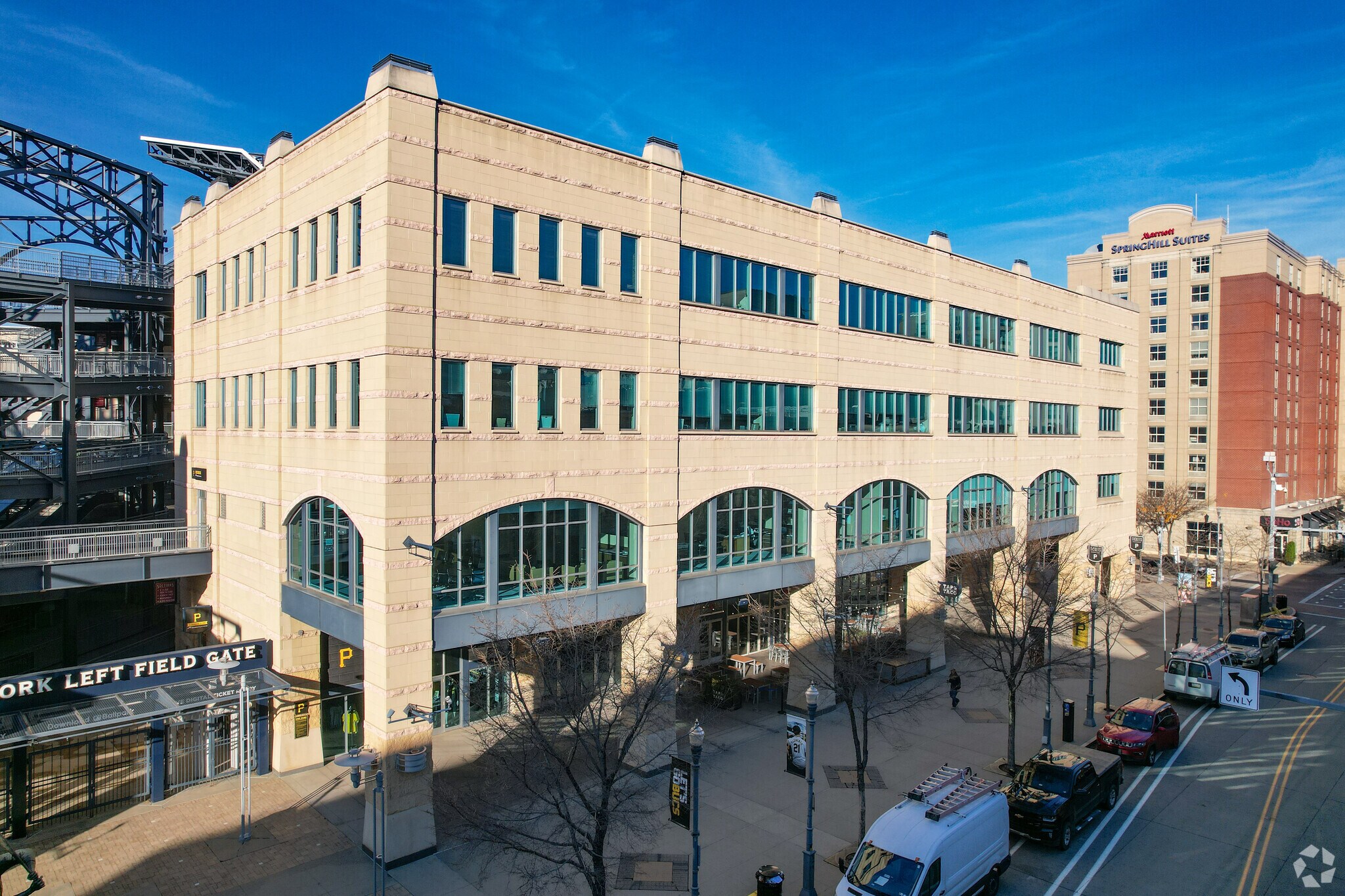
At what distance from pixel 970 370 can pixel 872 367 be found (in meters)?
7.74

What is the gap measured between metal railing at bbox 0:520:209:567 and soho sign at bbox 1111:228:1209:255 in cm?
7306

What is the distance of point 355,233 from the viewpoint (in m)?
19.7

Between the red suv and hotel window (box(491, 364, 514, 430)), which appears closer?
hotel window (box(491, 364, 514, 430))

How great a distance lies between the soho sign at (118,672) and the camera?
18.4 metres

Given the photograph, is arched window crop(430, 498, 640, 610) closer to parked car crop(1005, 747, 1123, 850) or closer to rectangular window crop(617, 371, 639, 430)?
rectangular window crop(617, 371, 639, 430)

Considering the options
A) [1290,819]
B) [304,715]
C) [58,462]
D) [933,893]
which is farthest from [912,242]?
[58,462]

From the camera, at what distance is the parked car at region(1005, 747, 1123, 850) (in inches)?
716

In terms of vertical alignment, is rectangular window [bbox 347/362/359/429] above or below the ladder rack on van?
above

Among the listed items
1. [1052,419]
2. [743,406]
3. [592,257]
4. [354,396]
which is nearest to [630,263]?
[592,257]

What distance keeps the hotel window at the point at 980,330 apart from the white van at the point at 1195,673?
15266 millimetres

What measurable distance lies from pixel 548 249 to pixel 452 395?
16.2 feet

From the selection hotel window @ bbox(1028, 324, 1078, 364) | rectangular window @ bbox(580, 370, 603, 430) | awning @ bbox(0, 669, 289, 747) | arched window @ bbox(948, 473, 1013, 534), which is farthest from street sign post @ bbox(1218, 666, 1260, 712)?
awning @ bbox(0, 669, 289, 747)

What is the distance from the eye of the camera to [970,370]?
3653 centimetres

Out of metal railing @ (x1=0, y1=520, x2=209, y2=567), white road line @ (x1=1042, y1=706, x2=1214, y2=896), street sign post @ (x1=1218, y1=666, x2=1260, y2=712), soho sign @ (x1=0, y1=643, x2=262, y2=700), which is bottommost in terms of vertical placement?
white road line @ (x1=1042, y1=706, x2=1214, y2=896)
